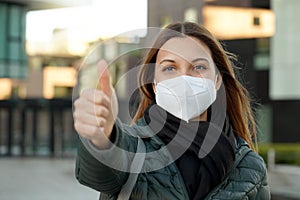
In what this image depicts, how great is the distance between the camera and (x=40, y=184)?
14.6 metres

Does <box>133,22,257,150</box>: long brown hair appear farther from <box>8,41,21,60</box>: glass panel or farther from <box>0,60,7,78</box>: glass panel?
<box>8,41,21,60</box>: glass panel

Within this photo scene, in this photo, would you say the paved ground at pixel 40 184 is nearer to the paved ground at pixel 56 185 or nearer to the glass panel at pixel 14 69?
the paved ground at pixel 56 185

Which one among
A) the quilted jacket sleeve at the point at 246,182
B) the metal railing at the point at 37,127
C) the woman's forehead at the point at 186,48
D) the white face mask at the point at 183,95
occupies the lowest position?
the metal railing at the point at 37,127

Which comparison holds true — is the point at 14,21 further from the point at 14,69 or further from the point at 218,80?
the point at 218,80

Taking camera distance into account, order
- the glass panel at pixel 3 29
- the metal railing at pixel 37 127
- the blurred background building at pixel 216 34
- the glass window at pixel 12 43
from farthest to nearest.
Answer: the glass panel at pixel 3 29
the glass window at pixel 12 43
the metal railing at pixel 37 127
the blurred background building at pixel 216 34

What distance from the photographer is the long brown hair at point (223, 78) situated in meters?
Result: 1.76

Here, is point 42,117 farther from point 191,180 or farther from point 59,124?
point 191,180

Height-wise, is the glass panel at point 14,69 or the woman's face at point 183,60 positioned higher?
the woman's face at point 183,60

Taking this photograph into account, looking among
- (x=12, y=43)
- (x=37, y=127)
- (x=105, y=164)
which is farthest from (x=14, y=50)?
(x=105, y=164)

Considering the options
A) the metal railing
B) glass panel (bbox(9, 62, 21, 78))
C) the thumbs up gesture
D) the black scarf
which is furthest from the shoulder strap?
glass panel (bbox(9, 62, 21, 78))

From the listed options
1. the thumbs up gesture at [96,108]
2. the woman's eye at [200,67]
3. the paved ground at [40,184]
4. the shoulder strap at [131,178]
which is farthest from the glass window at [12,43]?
the thumbs up gesture at [96,108]

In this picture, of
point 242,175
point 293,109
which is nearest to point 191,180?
point 242,175

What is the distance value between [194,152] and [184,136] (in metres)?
0.06

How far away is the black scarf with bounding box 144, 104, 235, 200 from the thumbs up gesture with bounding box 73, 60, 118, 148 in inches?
18.9
